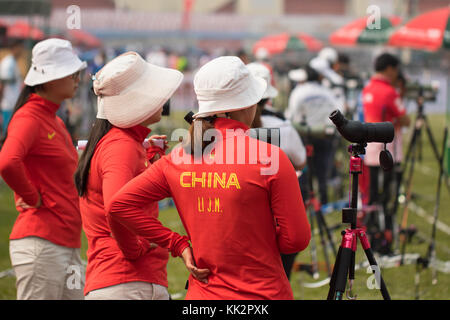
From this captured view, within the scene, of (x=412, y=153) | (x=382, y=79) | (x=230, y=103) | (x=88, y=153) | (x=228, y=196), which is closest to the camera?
(x=228, y=196)

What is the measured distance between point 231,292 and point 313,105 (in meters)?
6.09

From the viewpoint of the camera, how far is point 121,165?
263cm

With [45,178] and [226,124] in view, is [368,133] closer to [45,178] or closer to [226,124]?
[226,124]

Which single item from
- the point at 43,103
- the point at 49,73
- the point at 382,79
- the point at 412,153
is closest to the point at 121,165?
the point at 43,103

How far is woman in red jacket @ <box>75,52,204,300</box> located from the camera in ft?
8.88

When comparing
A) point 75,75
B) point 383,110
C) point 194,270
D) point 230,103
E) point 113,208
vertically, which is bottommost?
point 383,110

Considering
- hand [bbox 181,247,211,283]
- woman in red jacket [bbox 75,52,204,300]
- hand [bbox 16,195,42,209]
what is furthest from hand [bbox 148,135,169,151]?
hand [bbox 16,195,42,209]

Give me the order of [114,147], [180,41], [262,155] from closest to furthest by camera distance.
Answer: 1. [262,155]
2. [114,147]
3. [180,41]

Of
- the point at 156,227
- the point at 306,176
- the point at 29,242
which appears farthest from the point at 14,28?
the point at 156,227

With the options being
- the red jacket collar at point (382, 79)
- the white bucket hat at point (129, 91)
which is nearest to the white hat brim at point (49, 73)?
the white bucket hat at point (129, 91)

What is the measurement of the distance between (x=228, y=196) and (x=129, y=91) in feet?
2.55

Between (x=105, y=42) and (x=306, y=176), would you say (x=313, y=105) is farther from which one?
(x=105, y=42)

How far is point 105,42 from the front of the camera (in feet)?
117

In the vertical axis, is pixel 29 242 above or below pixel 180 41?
above
